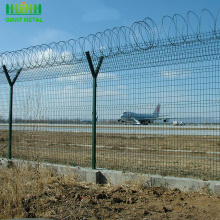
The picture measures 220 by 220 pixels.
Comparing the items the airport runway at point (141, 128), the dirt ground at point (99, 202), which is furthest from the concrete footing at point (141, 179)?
the airport runway at point (141, 128)

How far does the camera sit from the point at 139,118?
19.2ft

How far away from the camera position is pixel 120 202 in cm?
425

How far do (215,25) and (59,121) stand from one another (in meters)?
4.28

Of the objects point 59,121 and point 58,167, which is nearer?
point 58,167

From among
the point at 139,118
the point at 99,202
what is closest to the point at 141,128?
the point at 139,118

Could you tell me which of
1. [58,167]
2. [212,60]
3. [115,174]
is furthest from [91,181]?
[212,60]

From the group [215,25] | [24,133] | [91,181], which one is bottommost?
[91,181]

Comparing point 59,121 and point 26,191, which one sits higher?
→ point 59,121

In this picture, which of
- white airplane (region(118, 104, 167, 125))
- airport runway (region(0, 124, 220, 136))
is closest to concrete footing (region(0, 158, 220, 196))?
airport runway (region(0, 124, 220, 136))

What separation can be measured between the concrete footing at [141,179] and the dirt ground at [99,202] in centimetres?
12

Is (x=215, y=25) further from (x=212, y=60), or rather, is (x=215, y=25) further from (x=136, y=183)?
(x=136, y=183)

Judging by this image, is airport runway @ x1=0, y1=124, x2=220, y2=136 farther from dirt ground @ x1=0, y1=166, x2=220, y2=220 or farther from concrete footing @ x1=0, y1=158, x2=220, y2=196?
dirt ground @ x1=0, y1=166, x2=220, y2=220

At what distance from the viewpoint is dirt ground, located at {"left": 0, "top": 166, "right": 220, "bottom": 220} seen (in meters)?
3.65

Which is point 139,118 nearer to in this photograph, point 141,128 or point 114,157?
point 141,128
